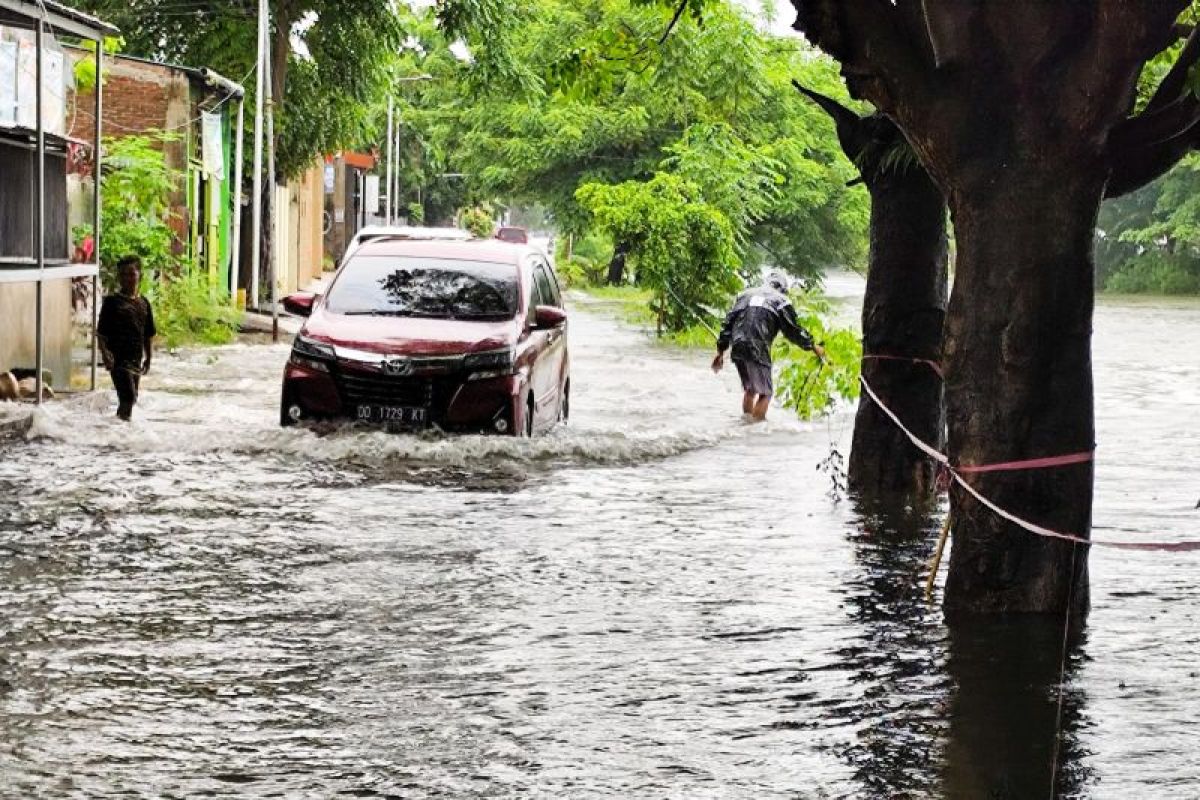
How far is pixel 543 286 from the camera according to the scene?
54.8ft

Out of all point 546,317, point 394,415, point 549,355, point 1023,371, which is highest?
point 1023,371

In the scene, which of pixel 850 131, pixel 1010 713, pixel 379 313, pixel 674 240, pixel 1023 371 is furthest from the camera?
pixel 674 240

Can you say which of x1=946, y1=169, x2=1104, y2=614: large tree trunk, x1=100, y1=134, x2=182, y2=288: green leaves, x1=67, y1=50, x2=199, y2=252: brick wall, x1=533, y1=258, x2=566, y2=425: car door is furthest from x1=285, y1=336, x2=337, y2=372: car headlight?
x1=67, y1=50, x2=199, y2=252: brick wall

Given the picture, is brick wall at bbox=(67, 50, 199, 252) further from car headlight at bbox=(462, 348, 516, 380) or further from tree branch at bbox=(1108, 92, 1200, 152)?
tree branch at bbox=(1108, 92, 1200, 152)

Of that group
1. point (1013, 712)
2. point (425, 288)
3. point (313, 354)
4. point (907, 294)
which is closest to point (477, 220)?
point (425, 288)

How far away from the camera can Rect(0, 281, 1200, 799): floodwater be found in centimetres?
649

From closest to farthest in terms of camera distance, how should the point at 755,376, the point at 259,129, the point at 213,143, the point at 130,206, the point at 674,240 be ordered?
the point at 755,376, the point at 130,206, the point at 259,129, the point at 674,240, the point at 213,143

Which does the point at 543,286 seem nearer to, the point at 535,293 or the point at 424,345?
the point at 535,293

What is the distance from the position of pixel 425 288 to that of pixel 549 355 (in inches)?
51.5

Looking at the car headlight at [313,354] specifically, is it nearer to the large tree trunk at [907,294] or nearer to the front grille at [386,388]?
the front grille at [386,388]

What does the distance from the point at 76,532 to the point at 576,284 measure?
2106 inches

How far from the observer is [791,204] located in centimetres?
4400

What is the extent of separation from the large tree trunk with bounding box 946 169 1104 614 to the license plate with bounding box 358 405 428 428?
252 inches

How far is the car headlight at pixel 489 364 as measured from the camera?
47.3 feet
